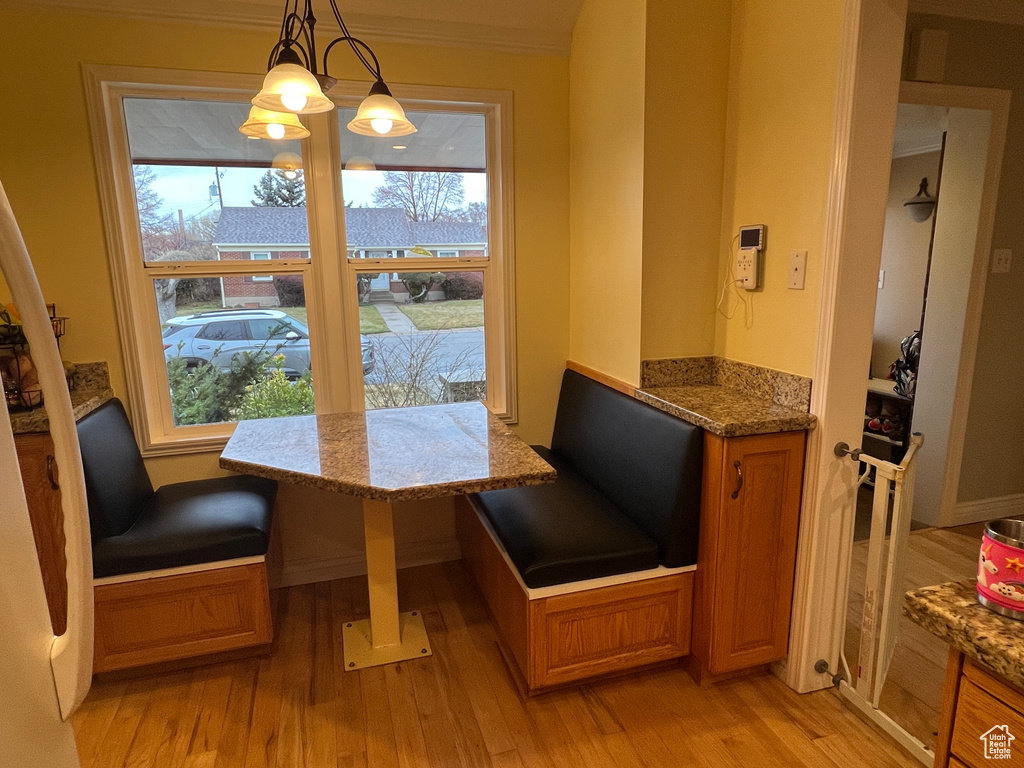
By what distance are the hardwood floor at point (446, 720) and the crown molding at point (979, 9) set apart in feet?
8.93

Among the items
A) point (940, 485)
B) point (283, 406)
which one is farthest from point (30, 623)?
point (940, 485)

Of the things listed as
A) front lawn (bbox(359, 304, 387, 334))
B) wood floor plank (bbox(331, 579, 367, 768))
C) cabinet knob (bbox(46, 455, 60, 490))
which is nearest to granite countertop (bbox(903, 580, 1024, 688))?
wood floor plank (bbox(331, 579, 367, 768))

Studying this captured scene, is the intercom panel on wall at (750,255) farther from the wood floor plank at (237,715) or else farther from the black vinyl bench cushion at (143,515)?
the wood floor plank at (237,715)

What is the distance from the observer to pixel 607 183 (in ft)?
7.91

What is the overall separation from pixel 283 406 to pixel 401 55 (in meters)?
1.57

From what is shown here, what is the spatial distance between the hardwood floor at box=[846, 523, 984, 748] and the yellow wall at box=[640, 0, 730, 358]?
127cm

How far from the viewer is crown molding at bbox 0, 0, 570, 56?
7.16ft

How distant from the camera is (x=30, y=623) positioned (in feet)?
2.08

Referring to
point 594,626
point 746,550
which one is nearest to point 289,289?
point 594,626

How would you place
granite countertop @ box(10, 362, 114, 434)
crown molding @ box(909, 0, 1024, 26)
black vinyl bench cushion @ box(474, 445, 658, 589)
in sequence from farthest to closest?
crown molding @ box(909, 0, 1024, 26) < granite countertop @ box(10, 362, 114, 434) < black vinyl bench cushion @ box(474, 445, 658, 589)

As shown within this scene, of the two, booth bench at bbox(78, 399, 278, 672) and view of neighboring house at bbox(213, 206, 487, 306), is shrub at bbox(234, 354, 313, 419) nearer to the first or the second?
view of neighboring house at bbox(213, 206, 487, 306)

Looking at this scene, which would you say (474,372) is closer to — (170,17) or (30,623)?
(170,17)

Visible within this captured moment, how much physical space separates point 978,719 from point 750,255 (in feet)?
5.06

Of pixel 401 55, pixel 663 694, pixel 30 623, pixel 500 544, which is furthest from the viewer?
pixel 401 55
